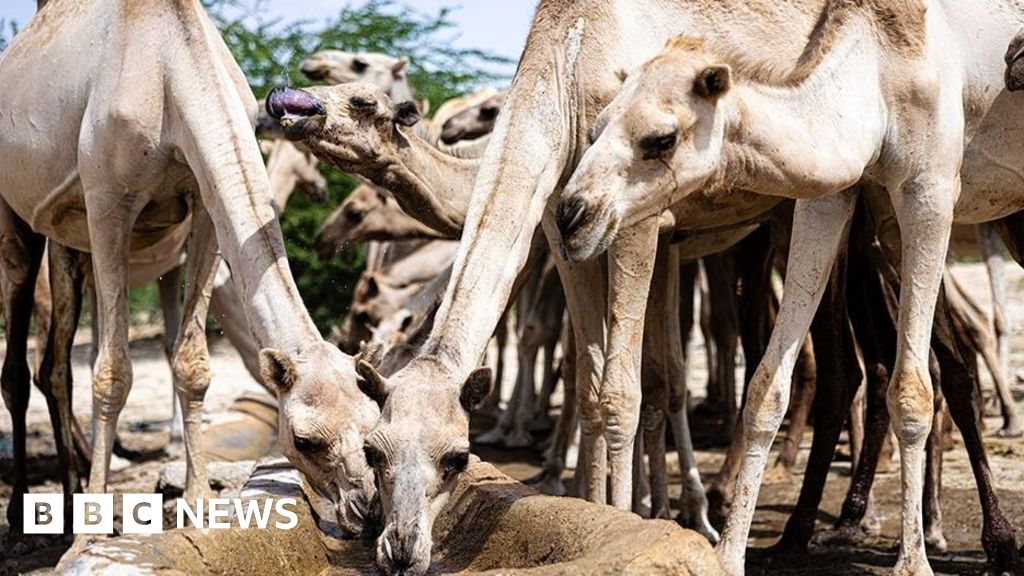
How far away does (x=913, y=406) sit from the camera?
5.79 metres

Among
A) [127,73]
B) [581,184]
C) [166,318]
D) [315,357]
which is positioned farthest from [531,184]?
[166,318]

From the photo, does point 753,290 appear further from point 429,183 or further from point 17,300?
point 17,300

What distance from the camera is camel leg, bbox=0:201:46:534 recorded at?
8.07 m

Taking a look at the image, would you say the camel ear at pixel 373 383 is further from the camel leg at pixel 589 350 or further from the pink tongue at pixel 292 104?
the pink tongue at pixel 292 104

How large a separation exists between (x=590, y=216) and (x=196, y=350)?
2485mm

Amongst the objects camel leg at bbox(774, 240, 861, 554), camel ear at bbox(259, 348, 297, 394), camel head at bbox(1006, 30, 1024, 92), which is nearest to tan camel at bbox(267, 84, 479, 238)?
camel ear at bbox(259, 348, 297, 394)

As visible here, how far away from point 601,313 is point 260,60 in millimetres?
10659

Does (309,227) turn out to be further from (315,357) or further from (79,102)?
(315,357)

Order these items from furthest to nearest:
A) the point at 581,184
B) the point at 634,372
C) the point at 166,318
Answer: the point at 166,318 < the point at 634,372 < the point at 581,184

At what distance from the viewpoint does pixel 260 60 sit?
54.5 feet

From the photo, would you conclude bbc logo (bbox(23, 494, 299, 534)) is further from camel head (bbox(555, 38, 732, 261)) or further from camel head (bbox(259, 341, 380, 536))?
camel head (bbox(555, 38, 732, 261))

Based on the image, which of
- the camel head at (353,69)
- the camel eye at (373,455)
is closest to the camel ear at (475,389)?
the camel eye at (373,455)

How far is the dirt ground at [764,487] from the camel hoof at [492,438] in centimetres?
23

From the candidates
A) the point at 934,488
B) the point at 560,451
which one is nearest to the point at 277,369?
the point at 934,488
